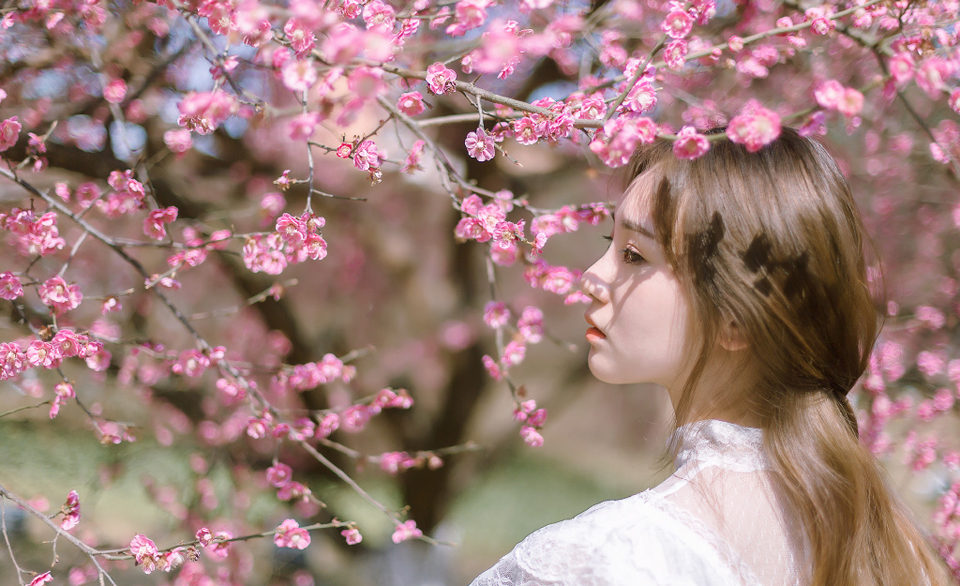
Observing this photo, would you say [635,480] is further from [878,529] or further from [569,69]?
[878,529]

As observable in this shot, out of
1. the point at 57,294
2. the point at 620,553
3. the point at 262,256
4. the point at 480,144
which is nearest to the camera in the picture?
the point at 620,553

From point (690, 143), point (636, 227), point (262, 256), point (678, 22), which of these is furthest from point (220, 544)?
point (678, 22)

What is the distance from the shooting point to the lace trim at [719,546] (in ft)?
3.44

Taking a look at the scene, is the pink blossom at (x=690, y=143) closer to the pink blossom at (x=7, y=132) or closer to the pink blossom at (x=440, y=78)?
the pink blossom at (x=440, y=78)

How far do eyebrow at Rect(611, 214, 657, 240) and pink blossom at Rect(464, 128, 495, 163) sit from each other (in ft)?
1.09

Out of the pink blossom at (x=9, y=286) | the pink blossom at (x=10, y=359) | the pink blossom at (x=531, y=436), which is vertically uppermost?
the pink blossom at (x=9, y=286)

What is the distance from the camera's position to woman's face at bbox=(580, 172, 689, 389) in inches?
48.8

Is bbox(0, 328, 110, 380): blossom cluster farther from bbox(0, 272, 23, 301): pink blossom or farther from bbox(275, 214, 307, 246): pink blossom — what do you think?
bbox(275, 214, 307, 246): pink blossom

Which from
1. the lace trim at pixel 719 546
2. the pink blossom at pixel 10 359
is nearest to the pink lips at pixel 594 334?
the lace trim at pixel 719 546

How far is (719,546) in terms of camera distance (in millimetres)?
1055

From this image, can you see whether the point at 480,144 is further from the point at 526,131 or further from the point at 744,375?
the point at 744,375

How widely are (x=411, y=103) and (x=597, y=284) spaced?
56cm

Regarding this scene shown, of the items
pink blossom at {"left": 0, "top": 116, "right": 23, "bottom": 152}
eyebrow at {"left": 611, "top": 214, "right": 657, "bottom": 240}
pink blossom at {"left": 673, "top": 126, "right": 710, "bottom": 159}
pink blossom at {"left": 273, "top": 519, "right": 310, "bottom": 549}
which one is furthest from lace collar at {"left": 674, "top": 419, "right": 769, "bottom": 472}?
pink blossom at {"left": 0, "top": 116, "right": 23, "bottom": 152}

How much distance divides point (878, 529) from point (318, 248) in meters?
1.34
